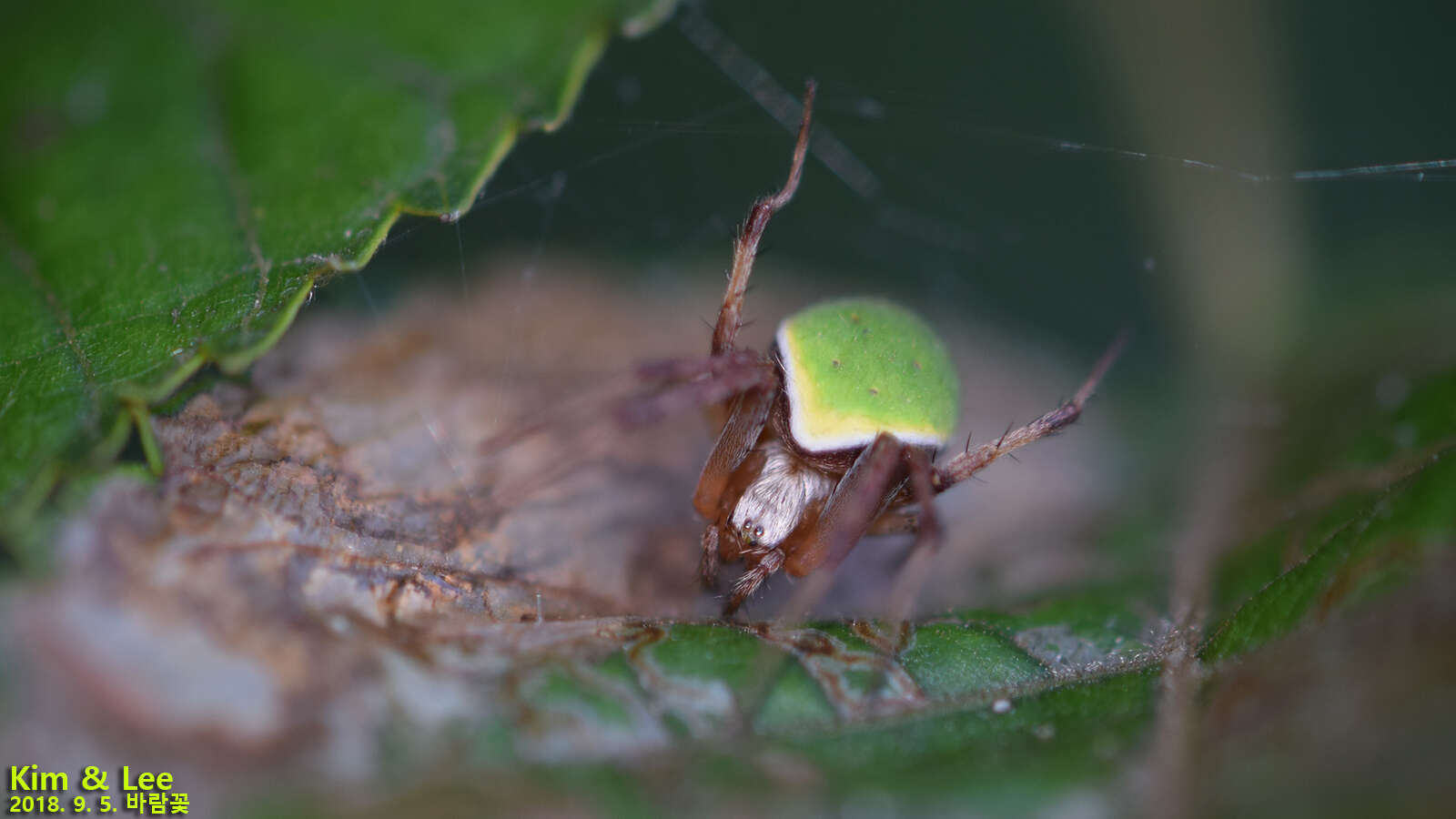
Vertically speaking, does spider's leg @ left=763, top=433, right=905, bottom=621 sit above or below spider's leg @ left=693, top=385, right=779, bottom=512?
below

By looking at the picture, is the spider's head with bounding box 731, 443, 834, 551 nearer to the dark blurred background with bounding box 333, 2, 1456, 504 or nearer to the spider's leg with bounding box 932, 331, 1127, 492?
the spider's leg with bounding box 932, 331, 1127, 492

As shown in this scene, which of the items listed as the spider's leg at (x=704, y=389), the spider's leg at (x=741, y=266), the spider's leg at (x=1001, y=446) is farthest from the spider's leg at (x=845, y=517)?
the spider's leg at (x=741, y=266)

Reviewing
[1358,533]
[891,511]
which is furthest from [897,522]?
[1358,533]

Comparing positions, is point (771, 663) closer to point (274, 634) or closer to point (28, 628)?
point (274, 634)

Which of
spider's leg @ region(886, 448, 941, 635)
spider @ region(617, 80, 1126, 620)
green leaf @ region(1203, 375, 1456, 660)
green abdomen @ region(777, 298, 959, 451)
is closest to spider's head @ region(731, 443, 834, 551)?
spider @ region(617, 80, 1126, 620)

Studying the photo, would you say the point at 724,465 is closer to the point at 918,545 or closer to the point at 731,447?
the point at 731,447

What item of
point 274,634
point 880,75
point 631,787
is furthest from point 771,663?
point 880,75
